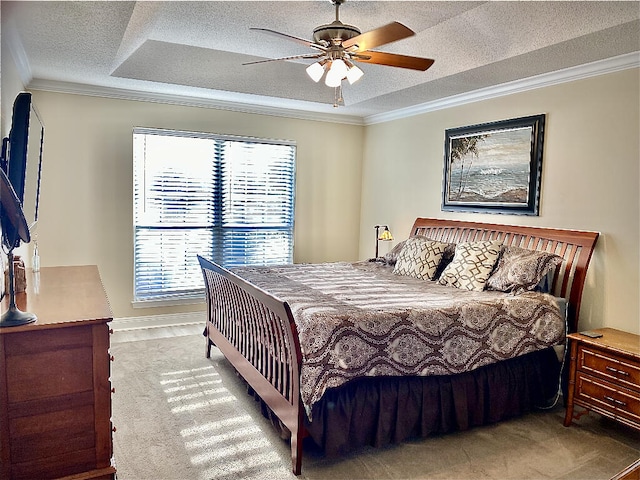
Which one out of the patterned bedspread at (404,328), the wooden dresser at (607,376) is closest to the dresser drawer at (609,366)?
the wooden dresser at (607,376)

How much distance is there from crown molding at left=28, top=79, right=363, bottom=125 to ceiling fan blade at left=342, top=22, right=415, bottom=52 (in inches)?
105

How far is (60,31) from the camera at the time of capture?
120 inches

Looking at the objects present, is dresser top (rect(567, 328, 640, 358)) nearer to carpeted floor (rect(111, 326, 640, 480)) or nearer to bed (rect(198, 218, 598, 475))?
bed (rect(198, 218, 598, 475))

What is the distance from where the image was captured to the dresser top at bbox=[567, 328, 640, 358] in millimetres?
2898

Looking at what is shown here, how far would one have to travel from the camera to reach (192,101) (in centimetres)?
522

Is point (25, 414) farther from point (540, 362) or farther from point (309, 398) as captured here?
point (540, 362)

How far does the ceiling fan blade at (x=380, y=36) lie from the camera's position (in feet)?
7.96

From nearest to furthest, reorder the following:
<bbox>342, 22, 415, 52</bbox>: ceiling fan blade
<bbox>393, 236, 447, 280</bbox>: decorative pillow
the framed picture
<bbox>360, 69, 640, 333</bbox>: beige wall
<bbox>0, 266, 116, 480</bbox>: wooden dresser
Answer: <bbox>0, 266, 116, 480</bbox>: wooden dresser → <bbox>342, 22, 415, 52</bbox>: ceiling fan blade → <bbox>360, 69, 640, 333</bbox>: beige wall → the framed picture → <bbox>393, 236, 447, 280</bbox>: decorative pillow

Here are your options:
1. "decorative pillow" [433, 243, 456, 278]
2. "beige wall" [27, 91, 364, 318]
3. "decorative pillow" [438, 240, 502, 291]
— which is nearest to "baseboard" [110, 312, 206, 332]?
"beige wall" [27, 91, 364, 318]

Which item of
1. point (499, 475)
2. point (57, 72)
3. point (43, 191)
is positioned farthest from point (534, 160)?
point (43, 191)

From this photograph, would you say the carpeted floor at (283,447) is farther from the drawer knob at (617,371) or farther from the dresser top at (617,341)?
the dresser top at (617,341)

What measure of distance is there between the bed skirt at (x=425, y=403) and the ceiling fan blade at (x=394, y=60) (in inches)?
76.4

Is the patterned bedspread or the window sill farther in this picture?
the window sill

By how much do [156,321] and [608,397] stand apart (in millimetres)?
4291
